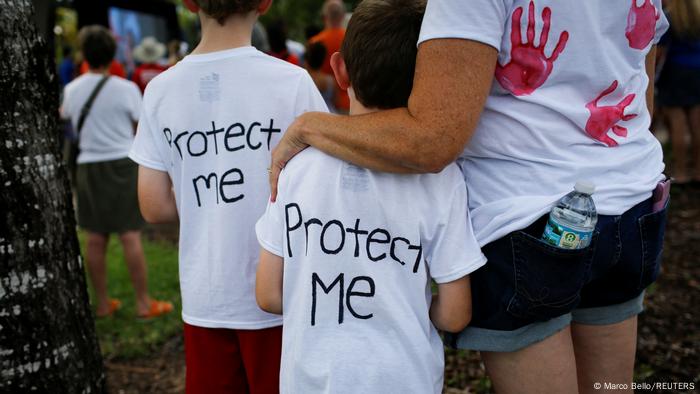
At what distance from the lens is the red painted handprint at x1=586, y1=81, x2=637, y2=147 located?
5.23ft

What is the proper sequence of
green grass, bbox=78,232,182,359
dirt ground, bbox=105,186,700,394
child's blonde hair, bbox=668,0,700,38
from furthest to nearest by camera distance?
child's blonde hair, bbox=668,0,700,38, green grass, bbox=78,232,182,359, dirt ground, bbox=105,186,700,394

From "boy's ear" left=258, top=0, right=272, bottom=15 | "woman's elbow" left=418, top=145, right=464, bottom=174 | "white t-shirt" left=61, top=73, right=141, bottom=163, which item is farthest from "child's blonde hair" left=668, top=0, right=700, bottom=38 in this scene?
"woman's elbow" left=418, top=145, right=464, bottom=174

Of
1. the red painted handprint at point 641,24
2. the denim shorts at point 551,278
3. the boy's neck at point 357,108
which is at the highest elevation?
the red painted handprint at point 641,24

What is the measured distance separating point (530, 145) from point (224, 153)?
82cm

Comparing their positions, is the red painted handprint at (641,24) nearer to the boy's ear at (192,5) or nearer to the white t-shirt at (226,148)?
the white t-shirt at (226,148)

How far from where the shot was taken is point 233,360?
204 cm

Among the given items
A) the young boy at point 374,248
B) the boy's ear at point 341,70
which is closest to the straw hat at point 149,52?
the boy's ear at point 341,70

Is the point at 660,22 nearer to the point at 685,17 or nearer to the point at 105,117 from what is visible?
the point at 105,117

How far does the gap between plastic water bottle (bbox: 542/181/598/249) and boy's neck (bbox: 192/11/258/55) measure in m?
0.99

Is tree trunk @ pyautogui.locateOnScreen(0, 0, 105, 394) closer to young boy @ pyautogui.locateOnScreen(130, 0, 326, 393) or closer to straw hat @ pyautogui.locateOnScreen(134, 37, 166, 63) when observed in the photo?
young boy @ pyautogui.locateOnScreen(130, 0, 326, 393)

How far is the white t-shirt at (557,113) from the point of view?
1.52 meters

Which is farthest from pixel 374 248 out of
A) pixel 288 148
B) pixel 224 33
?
pixel 224 33

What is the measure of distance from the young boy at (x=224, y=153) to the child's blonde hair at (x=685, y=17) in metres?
4.67

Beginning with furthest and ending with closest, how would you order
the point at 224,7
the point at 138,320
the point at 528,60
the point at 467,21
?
the point at 138,320 < the point at 224,7 < the point at 528,60 < the point at 467,21
